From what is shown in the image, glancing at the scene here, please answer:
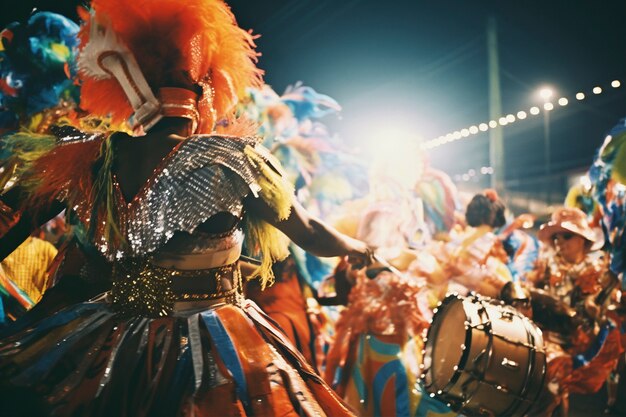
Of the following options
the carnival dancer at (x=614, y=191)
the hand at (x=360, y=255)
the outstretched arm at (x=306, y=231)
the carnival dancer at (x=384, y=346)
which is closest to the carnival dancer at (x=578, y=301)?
the carnival dancer at (x=614, y=191)

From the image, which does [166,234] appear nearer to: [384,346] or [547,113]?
[384,346]

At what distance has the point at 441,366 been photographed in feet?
10.8

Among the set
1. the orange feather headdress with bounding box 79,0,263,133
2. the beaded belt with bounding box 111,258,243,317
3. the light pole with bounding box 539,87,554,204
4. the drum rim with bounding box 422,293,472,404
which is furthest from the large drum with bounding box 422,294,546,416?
the light pole with bounding box 539,87,554,204

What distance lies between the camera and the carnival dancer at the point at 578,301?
4.87m

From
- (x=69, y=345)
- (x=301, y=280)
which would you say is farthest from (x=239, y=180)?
(x=301, y=280)

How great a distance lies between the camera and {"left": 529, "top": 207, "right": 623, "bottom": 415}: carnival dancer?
4.87m

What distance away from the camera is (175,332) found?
193cm

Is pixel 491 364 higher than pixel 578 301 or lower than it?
lower

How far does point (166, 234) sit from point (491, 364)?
182 centimetres

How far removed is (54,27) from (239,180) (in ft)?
14.0

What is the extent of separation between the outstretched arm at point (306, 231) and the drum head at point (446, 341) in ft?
3.47

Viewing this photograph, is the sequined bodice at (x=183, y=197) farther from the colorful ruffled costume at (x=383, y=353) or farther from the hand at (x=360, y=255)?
the colorful ruffled costume at (x=383, y=353)

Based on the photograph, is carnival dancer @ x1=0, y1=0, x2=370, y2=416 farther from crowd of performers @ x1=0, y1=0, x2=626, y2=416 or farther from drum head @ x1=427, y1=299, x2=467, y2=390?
drum head @ x1=427, y1=299, x2=467, y2=390

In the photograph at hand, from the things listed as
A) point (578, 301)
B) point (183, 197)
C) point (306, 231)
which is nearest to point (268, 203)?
point (306, 231)
